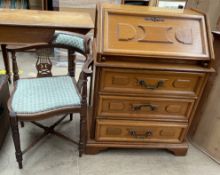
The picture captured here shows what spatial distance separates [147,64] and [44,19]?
3.85 feet

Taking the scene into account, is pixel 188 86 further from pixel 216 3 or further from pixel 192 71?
pixel 216 3

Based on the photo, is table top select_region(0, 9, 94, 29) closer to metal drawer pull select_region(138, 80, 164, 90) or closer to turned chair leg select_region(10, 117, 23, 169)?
metal drawer pull select_region(138, 80, 164, 90)

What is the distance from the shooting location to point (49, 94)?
1.45m

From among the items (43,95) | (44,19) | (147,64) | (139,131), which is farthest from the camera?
(44,19)

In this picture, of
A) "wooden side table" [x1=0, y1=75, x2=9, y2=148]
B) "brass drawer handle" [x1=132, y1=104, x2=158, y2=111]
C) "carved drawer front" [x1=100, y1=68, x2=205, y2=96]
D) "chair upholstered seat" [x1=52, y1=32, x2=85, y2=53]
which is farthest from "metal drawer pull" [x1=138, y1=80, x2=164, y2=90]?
"wooden side table" [x1=0, y1=75, x2=9, y2=148]

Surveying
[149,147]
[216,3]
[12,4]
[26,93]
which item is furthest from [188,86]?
[12,4]

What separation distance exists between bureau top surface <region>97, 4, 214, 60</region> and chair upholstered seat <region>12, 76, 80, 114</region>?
0.40 m

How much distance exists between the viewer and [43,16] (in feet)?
6.77

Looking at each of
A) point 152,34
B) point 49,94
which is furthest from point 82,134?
point 152,34

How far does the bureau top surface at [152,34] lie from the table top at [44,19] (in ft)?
2.17

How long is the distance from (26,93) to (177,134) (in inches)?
43.5

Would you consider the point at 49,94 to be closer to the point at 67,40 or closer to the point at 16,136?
the point at 16,136

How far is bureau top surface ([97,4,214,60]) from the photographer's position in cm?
127

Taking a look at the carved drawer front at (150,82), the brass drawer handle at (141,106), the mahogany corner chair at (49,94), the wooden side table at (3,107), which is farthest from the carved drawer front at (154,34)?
the wooden side table at (3,107)
